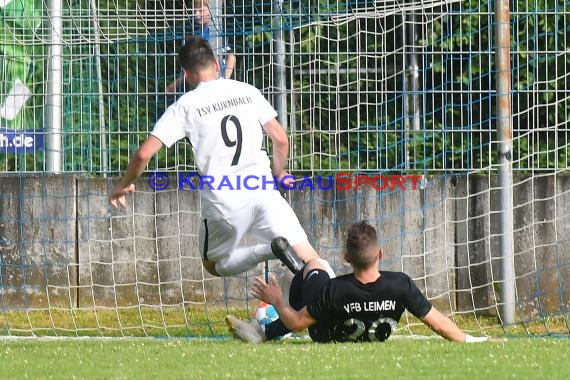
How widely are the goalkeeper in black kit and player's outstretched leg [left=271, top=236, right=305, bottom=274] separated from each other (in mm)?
213

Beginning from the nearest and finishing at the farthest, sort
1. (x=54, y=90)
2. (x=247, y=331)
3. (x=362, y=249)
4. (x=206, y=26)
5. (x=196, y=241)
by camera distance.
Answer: (x=362, y=249) → (x=247, y=331) → (x=206, y=26) → (x=196, y=241) → (x=54, y=90)

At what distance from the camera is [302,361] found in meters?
7.49

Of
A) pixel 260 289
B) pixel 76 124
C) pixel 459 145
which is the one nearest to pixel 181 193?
pixel 76 124

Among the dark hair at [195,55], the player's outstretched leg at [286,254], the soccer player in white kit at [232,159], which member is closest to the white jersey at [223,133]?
the soccer player in white kit at [232,159]

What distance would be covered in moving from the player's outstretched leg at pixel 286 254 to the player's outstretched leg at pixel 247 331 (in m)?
0.54

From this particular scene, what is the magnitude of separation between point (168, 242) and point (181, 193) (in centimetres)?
46

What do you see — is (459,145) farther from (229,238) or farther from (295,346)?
(295,346)

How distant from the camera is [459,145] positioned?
469 inches

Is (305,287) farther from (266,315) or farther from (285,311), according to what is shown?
(266,315)

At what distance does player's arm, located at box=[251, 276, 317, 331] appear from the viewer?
8492mm

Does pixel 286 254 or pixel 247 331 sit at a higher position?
pixel 286 254

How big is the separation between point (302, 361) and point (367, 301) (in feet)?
3.21

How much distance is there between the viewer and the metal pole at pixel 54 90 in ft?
39.5

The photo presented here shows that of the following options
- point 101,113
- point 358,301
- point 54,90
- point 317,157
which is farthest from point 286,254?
point 54,90
